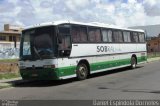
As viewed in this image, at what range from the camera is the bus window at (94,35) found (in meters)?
20.9

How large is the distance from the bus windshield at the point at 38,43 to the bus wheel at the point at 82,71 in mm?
2368

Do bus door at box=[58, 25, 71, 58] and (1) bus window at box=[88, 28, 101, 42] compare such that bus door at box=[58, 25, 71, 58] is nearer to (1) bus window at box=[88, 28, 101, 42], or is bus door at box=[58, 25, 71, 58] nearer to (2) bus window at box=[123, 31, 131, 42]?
(1) bus window at box=[88, 28, 101, 42]

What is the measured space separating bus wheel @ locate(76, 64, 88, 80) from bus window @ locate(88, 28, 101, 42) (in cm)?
168

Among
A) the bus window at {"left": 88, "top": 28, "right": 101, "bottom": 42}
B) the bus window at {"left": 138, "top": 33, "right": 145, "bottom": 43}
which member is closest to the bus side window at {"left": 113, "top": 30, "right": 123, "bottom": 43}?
the bus window at {"left": 88, "top": 28, "right": 101, "bottom": 42}

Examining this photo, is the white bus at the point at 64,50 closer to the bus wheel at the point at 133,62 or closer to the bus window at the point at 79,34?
the bus window at the point at 79,34

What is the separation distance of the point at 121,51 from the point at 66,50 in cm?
755

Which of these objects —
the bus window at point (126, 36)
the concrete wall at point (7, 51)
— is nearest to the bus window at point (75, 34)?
the bus window at point (126, 36)

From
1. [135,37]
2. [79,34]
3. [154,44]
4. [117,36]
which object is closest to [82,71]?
[79,34]

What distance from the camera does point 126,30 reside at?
86.5 ft

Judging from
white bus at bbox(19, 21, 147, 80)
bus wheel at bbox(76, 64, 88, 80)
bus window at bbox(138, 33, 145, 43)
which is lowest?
bus wheel at bbox(76, 64, 88, 80)

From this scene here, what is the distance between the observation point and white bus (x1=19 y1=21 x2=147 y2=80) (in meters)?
17.7

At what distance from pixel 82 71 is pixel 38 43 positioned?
3.07 meters

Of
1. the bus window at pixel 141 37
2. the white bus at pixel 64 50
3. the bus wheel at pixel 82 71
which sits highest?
the bus window at pixel 141 37

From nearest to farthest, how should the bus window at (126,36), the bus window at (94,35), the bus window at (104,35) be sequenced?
the bus window at (94,35) < the bus window at (104,35) < the bus window at (126,36)
